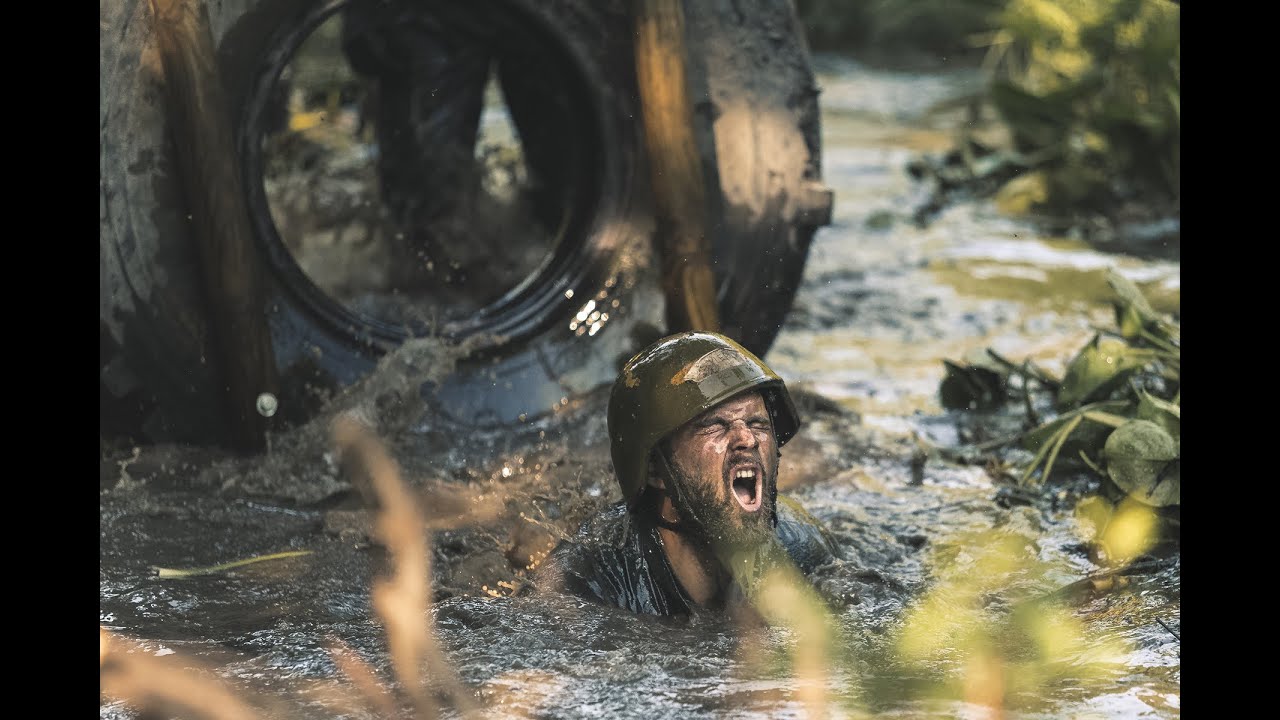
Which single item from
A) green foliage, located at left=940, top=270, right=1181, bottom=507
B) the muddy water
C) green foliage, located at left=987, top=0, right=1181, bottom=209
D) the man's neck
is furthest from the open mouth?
green foliage, located at left=987, top=0, right=1181, bottom=209

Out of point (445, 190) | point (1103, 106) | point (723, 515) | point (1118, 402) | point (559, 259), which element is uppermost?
point (1103, 106)

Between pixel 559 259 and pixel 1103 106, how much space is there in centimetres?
467

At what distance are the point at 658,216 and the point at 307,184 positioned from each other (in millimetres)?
3066

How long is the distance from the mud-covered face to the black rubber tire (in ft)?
4.77

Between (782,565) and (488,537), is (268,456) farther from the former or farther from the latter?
(782,565)

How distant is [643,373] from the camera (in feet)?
13.4

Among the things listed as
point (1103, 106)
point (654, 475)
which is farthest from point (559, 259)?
point (1103, 106)

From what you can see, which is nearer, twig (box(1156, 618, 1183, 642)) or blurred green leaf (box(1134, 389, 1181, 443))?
twig (box(1156, 618, 1183, 642))

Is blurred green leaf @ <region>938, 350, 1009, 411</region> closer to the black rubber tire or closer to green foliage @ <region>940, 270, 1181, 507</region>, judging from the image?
green foliage @ <region>940, 270, 1181, 507</region>

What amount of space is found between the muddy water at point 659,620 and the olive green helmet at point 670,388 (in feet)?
1.45

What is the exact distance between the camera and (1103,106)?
8852mm

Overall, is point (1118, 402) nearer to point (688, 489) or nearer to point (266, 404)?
point (688, 489)

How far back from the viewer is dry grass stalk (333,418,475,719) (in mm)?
3555

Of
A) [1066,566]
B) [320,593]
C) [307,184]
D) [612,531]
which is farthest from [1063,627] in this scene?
[307,184]
